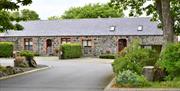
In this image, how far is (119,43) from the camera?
5519cm

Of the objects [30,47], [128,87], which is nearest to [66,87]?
[128,87]

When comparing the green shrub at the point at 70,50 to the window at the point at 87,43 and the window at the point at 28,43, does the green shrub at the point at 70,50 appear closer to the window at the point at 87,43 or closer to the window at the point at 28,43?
the window at the point at 87,43

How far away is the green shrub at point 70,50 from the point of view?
49.2 m

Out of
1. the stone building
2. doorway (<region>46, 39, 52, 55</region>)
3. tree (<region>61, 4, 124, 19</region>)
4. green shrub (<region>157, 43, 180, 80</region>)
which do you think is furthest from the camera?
tree (<region>61, 4, 124, 19</region>)

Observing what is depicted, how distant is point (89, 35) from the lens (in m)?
55.9

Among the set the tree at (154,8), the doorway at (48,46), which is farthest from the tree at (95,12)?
the tree at (154,8)

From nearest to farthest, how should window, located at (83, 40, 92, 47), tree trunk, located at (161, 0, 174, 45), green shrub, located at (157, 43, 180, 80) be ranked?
green shrub, located at (157, 43, 180, 80) < tree trunk, located at (161, 0, 174, 45) < window, located at (83, 40, 92, 47)

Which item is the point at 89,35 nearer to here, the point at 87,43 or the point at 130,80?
the point at 87,43

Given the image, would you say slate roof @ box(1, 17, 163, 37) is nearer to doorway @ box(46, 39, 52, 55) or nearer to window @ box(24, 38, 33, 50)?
window @ box(24, 38, 33, 50)

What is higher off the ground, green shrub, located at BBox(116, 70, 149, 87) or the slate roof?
the slate roof

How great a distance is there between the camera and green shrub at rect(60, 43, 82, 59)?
49156 millimetres

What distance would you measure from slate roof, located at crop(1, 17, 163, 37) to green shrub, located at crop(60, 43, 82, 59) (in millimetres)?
2668

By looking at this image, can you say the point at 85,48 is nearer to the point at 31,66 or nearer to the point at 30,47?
the point at 30,47

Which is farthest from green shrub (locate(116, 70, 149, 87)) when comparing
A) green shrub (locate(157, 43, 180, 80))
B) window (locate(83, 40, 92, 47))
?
window (locate(83, 40, 92, 47))
